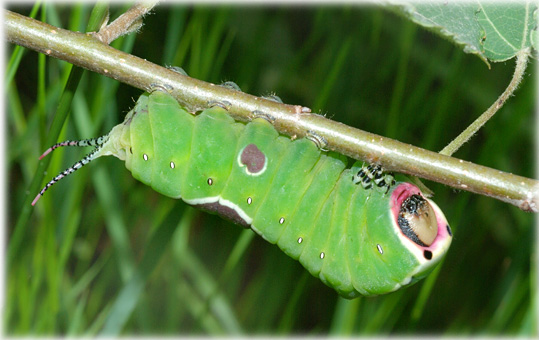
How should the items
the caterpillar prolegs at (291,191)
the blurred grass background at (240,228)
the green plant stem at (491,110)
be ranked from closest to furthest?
the green plant stem at (491,110) → the caterpillar prolegs at (291,191) → the blurred grass background at (240,228)

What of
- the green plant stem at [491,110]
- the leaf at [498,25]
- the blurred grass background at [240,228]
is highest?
the leaf at [498,25]

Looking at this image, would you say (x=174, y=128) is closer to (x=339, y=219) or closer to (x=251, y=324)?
(x=339, y=219)

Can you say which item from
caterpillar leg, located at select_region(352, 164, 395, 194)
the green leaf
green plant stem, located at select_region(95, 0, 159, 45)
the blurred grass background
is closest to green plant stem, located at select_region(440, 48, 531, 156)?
the green leaf

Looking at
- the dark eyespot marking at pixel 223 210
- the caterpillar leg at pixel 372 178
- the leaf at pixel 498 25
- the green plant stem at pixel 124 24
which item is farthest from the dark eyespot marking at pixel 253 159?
the leaf at pixel 498 25

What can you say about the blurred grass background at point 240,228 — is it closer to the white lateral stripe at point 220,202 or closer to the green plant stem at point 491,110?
the white lateral stripe at point 220,202

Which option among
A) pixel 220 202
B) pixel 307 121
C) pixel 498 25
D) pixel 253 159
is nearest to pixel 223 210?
pixel 220 202

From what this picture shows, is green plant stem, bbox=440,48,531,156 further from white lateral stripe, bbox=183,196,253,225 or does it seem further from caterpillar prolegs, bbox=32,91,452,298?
white lateral stripe, bbox=183,196,253,225

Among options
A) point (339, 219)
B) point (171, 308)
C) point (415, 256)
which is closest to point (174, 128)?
point (339, 219)
